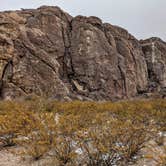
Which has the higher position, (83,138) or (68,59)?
(68,59)

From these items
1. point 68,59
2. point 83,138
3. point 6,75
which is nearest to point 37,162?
point 83,138

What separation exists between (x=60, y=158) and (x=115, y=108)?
Answer: 5273 mm

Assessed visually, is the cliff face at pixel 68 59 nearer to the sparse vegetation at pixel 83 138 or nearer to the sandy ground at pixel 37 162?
the sandy ground at pixel 37 162

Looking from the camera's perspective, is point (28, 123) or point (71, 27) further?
point (71, 27)

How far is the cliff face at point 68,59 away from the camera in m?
25.8

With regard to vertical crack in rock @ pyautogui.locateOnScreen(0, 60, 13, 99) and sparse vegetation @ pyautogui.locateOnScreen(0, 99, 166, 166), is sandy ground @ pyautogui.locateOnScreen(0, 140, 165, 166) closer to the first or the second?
sparse vegetation @ pyautogui.locateOnScreen(0, 99, 166, 166)

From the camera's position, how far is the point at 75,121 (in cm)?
746

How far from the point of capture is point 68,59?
33031mm

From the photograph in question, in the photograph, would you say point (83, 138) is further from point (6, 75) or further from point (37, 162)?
point (6, 75)

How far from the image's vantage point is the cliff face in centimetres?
2581

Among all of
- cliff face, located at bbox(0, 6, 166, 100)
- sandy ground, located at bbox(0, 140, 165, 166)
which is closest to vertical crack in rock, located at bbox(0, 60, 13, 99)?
cliff face, located at bbox(0, 6, 166, 100)

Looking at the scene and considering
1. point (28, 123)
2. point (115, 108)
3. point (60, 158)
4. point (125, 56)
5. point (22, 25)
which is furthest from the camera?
point (125, 56)

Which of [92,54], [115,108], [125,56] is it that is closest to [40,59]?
[92,54]

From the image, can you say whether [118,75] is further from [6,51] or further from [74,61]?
[6,51]
